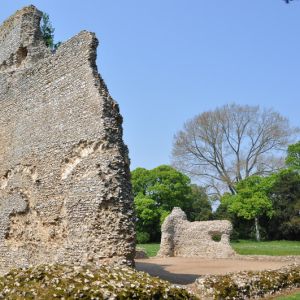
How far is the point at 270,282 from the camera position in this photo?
10.7 metres

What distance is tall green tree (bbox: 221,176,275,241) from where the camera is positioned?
40062 mm

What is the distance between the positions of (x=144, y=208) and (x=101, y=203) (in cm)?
3130

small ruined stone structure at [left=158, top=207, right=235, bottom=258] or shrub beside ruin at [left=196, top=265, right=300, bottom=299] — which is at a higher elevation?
small ruined stone structure at [left=158, top=207, right=235, bottom=258]

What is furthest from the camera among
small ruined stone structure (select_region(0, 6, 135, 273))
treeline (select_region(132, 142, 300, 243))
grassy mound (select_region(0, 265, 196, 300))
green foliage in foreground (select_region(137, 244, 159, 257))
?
treeline (select_region(132, 142, 300, 243))

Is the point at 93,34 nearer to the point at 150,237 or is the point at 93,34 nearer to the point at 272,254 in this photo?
the point at 272,254

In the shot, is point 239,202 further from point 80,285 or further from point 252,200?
point 80,285

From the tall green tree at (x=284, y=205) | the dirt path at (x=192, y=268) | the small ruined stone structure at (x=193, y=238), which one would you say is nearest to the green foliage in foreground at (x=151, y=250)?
the small ruined stone structure at (x=193, y=238)

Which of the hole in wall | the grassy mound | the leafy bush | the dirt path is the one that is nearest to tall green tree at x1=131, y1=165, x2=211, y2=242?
the leafy bush

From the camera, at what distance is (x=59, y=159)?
11.5 meters

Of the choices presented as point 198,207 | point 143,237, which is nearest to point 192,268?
point 143,237

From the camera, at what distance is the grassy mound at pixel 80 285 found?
5.47m

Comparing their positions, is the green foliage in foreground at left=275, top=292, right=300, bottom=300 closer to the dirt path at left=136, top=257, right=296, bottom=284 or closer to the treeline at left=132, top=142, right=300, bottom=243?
the dirt path at left=136, top=257, right=296, bottom=284

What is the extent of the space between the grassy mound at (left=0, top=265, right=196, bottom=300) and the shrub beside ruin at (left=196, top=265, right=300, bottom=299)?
3490 millimetres

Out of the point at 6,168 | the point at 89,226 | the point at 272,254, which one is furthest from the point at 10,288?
the point at 272,254
